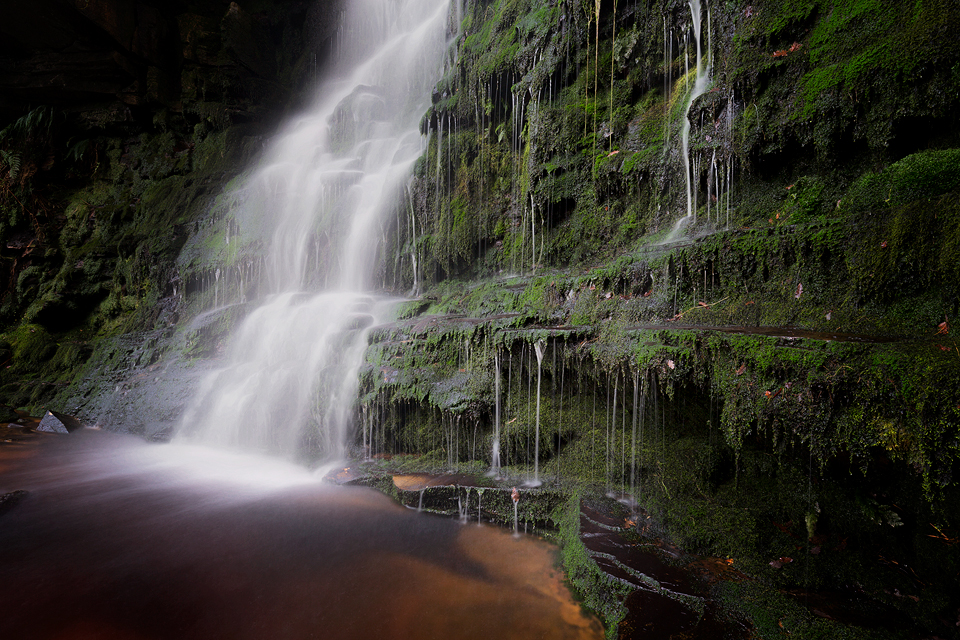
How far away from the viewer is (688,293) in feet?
16.4

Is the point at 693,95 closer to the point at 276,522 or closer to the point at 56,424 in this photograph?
the point at 276,522

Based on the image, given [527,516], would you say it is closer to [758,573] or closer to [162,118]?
[758,573]

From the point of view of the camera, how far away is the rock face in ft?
10.3

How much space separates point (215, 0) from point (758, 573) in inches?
1050

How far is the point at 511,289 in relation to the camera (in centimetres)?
757

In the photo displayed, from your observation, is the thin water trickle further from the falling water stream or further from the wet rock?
the wet rock

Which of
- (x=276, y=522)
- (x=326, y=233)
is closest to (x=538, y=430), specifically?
(x=276, y=522)

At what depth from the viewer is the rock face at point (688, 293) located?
312 cm

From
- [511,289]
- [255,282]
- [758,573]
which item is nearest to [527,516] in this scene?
[758,573]

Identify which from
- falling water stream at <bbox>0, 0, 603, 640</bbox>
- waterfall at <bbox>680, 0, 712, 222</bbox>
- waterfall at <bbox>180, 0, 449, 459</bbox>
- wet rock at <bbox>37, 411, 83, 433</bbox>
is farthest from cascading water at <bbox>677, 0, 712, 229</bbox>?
wet rock at <bbox>37, 411, 83, 433</bbox>

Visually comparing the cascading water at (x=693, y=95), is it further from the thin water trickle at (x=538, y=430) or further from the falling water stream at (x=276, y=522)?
the falling water stream at (x=276, y=522)

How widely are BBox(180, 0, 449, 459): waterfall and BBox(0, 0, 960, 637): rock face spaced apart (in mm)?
882

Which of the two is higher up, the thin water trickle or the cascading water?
the cascading water

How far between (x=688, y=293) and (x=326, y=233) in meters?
10.8
